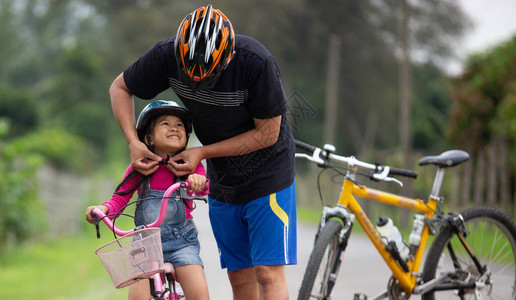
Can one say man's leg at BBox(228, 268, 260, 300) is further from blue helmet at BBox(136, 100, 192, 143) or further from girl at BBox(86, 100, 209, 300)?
blue helmet at BBox(136, 100, 192, 143)

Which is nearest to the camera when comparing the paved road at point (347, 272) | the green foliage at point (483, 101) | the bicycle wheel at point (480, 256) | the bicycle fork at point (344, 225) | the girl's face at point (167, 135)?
the girl's face at point (167, 135)

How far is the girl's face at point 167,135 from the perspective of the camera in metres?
3.64

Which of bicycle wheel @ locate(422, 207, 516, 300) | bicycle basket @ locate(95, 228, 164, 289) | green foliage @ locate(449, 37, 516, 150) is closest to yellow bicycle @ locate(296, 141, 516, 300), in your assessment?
bicycle wheel @ locate(422, 207, 516, 300)

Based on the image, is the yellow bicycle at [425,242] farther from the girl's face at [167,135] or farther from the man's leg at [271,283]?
the girl's face at [167,135]

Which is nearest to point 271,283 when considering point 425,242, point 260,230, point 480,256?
point 260,230

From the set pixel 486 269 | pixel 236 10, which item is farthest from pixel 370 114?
pixel 486 269

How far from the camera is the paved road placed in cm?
706

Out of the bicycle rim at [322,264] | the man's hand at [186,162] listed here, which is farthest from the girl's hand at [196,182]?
the bicycle rim at [322,264]

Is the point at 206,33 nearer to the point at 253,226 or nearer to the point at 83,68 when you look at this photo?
the point at 253,226

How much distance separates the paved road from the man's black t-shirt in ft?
6.99

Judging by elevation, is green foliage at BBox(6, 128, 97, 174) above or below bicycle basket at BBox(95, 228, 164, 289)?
above

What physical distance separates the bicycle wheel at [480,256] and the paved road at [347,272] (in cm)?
108

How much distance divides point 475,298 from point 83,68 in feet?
119

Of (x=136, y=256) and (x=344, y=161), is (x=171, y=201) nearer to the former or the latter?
(x=136, y=256)
